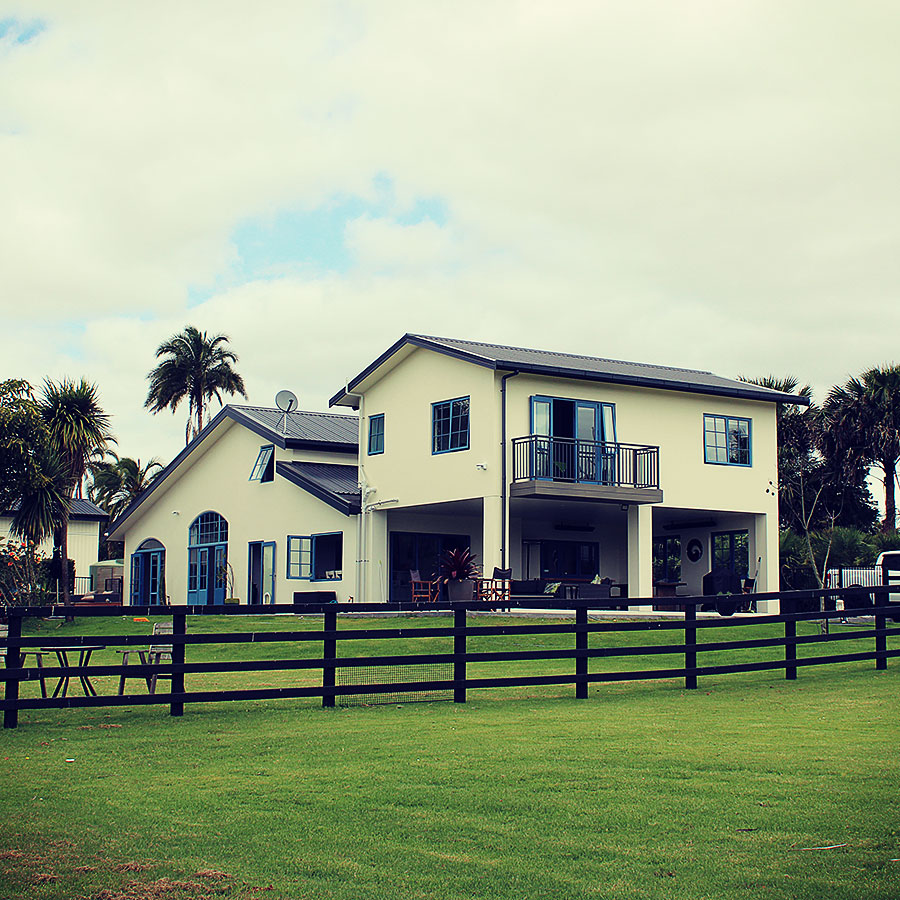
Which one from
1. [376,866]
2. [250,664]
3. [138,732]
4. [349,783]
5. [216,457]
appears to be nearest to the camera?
[376,866]

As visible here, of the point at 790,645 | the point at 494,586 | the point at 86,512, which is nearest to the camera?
the point at 790,645

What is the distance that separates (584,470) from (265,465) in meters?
10.5

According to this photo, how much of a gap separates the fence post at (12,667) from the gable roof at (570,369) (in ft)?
53.1

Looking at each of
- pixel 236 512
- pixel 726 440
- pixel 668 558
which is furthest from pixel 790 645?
pixel 236 512

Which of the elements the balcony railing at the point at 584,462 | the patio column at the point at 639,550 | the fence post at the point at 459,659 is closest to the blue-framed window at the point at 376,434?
the balcony railing at the point at 584,462

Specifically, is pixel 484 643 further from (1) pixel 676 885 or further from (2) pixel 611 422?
(1) pixel 676 885

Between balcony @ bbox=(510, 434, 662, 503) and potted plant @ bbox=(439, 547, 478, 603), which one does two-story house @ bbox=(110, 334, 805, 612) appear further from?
potted plant @ bbox=(439, 547, 478, 603)

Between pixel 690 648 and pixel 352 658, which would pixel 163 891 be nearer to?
pixel 352 658

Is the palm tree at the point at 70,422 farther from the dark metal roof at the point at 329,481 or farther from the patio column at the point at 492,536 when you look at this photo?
the patio column at the point at 492,536

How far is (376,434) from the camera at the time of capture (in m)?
29.7

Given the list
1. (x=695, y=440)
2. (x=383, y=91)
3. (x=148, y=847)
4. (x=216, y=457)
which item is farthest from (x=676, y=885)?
(x=216, y=457)

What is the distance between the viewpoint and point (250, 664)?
34.6 feet

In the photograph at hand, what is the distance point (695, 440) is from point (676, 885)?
23917mm

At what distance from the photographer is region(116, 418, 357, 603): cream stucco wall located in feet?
98.5
